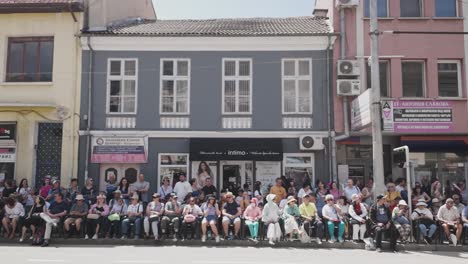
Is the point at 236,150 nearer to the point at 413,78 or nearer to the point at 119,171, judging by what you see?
the point at 119,171

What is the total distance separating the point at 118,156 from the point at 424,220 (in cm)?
1003

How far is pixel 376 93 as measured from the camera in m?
12.8

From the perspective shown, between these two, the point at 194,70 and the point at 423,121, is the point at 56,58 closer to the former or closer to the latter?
the point at 194,70

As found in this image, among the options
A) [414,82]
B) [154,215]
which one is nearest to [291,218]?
[154,215]

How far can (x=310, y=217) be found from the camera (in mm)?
12656

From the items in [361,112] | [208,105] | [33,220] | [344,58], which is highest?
[344,58]

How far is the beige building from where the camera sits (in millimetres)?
16094

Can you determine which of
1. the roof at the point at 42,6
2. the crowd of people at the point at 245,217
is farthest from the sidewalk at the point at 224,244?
the roof at the point at 42,6

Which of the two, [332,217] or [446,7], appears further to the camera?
[446,7]

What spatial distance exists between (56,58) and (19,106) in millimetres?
2162

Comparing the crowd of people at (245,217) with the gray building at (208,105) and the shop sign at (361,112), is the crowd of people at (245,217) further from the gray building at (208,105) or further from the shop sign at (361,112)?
the gray building at (208,105)

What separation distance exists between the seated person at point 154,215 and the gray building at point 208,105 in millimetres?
2987

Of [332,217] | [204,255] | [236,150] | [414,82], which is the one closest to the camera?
[204,255]

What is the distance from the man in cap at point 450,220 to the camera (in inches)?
480
